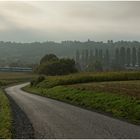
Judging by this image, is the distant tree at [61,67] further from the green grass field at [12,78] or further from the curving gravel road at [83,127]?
the curving gravel road at [83,127]

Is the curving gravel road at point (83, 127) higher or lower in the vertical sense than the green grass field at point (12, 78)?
higher

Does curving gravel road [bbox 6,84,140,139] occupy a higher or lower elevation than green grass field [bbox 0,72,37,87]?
higher

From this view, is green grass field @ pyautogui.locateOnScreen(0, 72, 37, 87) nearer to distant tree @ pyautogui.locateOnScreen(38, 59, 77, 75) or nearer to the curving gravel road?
distant tree @ pyautogui.locateOnScreen(38, 59, 77, 75)

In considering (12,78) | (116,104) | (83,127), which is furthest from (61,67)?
(83,127)

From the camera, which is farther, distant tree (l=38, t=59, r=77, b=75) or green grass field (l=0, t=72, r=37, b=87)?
distant tree (l=38, t=59, r=77, b=75)

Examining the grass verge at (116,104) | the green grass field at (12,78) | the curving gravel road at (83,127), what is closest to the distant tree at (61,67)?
the green grass field at (12,78)

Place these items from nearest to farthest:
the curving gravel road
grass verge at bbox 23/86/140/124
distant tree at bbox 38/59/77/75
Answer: the curving gravel road, grass verge at bbox 23/86/140/124, distant tree at bbox 38/59/77/75

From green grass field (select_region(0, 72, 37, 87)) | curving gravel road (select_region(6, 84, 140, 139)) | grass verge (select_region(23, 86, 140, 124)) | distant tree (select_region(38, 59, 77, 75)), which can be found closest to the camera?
curving gravel road (select_region(6, 84, 140, 139))

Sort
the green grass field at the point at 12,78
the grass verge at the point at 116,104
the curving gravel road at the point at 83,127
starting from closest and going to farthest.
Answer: the curving gravel road at the point at 83,127
the grass verge at the point at 116,104
the green grass field at the point at 12,78

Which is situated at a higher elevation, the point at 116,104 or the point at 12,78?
the point at 116,104

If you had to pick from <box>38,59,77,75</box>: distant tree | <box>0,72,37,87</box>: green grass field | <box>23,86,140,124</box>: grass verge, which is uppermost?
<box>23,86,140,124</box>: grass verge

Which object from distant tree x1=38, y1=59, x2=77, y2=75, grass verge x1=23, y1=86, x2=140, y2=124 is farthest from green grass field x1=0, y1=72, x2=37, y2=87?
grass verge x1=23, y1=86, x2=140, y2=124

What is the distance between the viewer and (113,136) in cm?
1536

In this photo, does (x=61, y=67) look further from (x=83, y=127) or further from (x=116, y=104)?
(x=83, y=127)
